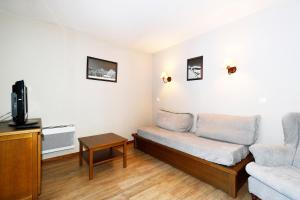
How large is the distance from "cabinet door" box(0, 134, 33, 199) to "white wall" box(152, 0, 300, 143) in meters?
2.70

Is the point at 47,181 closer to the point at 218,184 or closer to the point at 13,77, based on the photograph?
the point at 13,77

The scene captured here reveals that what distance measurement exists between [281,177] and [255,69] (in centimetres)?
149

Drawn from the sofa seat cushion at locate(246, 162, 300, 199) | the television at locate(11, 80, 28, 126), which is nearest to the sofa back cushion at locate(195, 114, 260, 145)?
the sofa seat cushion at locate(246, 162, 300, 199)

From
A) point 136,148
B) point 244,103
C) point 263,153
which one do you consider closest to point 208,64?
point 244,103

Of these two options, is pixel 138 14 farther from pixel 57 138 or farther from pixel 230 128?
pixel 57 138

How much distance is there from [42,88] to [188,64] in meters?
2.79

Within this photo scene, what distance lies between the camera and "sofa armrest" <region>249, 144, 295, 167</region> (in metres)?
1.54

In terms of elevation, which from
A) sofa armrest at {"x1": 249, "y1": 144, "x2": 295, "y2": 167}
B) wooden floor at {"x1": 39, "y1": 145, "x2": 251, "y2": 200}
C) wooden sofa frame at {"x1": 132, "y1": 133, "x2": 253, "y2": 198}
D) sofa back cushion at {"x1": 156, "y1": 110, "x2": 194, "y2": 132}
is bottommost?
wooden floor at {"x1": 39, "y1": 145, "x2": 251, "y2": 200}

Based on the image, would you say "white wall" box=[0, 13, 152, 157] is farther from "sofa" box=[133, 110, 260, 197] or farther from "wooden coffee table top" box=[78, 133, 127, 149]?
"sofa" box=[133, 110, 260, 197]

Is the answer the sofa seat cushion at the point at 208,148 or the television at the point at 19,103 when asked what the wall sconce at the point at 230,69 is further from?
the television at the point at 19,103

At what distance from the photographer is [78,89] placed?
281cm

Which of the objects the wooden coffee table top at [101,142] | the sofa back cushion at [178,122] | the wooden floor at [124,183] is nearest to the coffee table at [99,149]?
the wooden coffee table top at [101,142]

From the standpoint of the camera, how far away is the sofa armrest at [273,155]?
1.54 meters

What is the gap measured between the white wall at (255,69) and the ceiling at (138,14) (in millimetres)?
222
